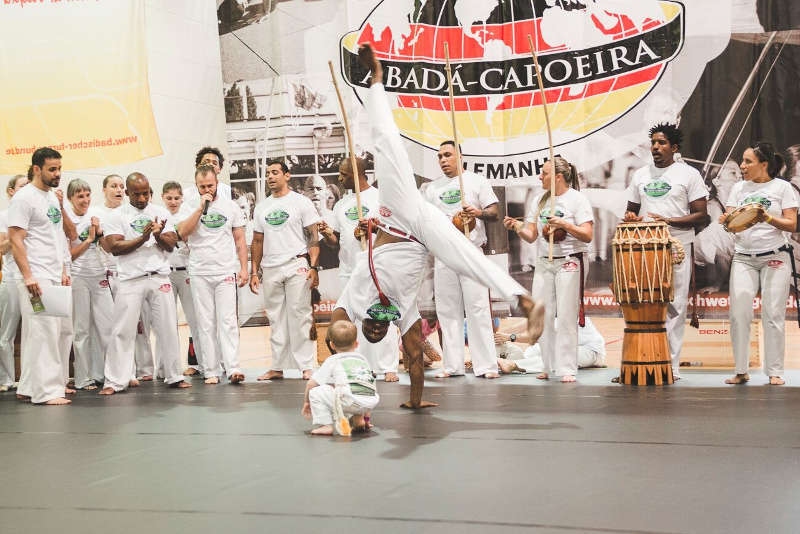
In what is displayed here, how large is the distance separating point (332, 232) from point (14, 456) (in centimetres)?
324

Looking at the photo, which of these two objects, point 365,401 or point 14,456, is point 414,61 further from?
point 14,456

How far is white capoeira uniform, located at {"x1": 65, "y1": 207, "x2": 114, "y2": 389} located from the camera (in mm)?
6617

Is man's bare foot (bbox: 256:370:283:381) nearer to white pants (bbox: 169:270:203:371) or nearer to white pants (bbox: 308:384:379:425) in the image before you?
white pants (bbox: 169:270:203:371)

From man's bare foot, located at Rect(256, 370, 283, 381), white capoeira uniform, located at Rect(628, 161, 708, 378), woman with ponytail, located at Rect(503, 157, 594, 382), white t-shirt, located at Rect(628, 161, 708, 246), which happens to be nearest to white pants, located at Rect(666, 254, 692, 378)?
white capoeira uniform, located at Rect(628, 161, 708, 378)

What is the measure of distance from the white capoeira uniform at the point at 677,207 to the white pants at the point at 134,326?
11.7ft

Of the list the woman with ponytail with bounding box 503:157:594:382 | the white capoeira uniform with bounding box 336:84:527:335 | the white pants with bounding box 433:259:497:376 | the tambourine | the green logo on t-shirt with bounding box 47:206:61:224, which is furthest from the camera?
the white pants with bounding box 433:259:497:376

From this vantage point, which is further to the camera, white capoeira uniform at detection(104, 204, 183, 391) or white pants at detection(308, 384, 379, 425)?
white capoeira uniform at detection(104, 204, 183, 391)

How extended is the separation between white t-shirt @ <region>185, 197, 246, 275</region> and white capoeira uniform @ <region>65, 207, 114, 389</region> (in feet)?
2.29

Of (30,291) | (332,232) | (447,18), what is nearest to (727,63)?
(447,18)

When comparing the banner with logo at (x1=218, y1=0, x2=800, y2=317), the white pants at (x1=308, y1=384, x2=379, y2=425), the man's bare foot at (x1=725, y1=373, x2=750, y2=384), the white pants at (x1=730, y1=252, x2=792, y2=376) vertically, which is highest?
the banner with logo at (x1=218, y1=0, x2=800, y2=317)

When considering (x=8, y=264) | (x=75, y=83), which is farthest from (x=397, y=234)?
(x=75, y=83)

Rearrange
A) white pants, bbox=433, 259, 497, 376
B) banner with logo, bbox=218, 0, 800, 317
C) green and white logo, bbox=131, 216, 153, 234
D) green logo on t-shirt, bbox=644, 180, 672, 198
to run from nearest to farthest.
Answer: green logo on t-shirt, bbox=644, 180, 672, 198, green and white logo, bbox=131, 216, 153, 234, white pants, bbox=433, 259, 497, 376, banner with logo, bbox=218, 0, 800, 317

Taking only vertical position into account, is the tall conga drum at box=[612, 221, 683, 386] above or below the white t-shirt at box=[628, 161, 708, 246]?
below

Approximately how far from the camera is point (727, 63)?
8.21 m
